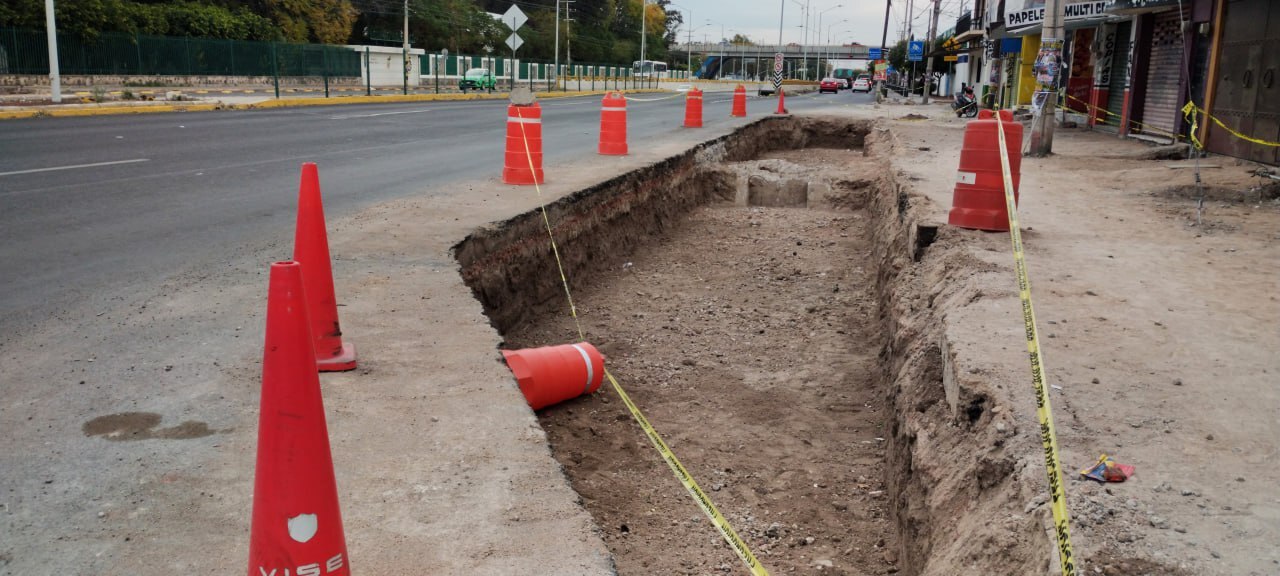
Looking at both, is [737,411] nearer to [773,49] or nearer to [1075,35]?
[1075,35]

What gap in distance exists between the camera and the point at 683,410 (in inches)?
236

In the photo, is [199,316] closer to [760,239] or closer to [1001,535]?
[1001,535]

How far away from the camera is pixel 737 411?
6027mm

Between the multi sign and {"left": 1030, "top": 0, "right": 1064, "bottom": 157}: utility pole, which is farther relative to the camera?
the multi sign

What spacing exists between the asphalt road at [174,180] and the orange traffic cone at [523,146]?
86 cm

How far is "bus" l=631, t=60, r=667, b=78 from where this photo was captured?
244ft

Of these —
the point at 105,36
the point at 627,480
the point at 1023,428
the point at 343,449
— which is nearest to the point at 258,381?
the point at 343,449

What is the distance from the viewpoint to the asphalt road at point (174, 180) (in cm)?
625

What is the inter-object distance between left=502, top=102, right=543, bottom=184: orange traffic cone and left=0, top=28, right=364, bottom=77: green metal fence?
21.4 m

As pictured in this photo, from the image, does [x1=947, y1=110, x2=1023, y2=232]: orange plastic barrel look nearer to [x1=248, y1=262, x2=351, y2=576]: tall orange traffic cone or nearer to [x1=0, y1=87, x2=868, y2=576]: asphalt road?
[x1=0, y1=87, x2=868, y2=576]: asphalt road

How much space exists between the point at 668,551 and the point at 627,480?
73cm

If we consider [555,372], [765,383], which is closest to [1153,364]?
[765,383]

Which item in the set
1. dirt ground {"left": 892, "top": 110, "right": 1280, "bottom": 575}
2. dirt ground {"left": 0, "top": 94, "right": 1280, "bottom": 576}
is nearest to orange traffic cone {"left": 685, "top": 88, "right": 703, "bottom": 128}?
dirt ground {"left": 892, "top": 110, "right": 1280, "bottom": 575}

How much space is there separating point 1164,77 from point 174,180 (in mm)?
17502
